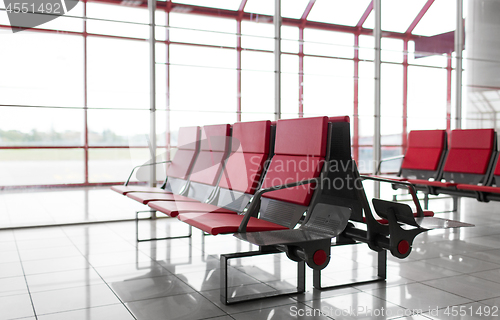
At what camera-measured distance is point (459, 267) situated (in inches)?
136

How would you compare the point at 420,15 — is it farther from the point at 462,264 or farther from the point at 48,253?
the point at 48,253

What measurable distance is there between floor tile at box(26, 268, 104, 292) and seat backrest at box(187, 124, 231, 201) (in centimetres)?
113

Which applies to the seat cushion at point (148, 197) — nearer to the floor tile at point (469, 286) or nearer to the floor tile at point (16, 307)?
the floor tile at point (16, 307)

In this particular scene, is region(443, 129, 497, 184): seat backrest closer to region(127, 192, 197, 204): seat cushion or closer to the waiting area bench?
the waiting area bench

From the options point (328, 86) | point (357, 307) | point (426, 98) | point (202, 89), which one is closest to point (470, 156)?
point (328, 86)

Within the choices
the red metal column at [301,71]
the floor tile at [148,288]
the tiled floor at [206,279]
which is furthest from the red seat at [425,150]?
the floor tile at [148,288]

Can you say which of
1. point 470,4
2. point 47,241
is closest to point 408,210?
point 47,241

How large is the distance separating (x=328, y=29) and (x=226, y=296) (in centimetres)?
512

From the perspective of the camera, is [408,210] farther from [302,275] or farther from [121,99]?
[121,99]

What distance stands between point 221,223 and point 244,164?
3.16 ft

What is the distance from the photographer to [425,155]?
592cm

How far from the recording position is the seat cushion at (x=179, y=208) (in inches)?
123

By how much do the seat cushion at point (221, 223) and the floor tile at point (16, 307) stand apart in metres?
1.01

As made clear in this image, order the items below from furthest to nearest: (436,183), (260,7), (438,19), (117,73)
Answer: (438,19), (260,7), (117,73), (436,183)
